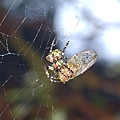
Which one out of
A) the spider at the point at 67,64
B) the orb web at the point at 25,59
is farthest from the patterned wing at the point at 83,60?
the orb web at the point at 25,59

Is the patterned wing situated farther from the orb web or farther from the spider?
the orb web

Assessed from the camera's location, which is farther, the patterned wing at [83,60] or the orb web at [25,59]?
the orb web at [25,59]

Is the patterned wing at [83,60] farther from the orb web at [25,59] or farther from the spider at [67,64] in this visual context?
the orb web at [25,59]

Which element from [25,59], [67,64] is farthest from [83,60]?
[25,59]

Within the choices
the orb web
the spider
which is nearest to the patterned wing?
the spider

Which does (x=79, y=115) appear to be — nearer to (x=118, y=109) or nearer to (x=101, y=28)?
(x=118, y=109)

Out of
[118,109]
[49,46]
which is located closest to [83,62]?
[49,46]

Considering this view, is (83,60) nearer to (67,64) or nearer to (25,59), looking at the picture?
(67,64)
